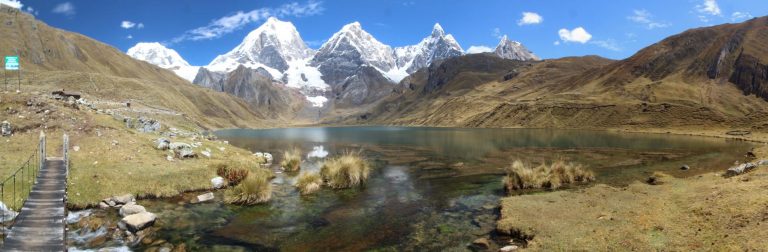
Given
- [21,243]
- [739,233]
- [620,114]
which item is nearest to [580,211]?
[739,233]

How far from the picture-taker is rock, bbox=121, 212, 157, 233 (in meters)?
21.9

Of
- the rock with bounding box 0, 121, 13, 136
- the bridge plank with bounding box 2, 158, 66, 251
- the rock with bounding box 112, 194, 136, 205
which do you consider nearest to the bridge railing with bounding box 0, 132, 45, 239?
the bridge plank with bounding box 2, 158, 66, 251

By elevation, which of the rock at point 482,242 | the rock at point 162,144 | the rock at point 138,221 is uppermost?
the rock at point 162,144

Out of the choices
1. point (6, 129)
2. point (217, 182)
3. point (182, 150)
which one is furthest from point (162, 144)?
point (6, 129)

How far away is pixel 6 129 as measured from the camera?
34.5 m

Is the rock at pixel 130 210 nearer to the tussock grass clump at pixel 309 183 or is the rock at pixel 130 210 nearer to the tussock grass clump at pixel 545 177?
the tussock grass clump at pixel 309 183

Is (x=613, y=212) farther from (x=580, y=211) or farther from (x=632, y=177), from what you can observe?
(x=632, y=177)

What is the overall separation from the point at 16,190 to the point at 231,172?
15110 mm

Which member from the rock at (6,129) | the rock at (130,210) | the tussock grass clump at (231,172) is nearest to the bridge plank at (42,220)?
Answer: the rock at (130,210)

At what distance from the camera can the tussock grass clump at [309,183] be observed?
112 ft

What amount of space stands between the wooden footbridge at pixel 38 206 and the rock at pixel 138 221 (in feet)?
8.82

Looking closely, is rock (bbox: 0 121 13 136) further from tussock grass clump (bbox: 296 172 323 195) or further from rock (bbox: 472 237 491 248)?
rock (bbox: 472 237 491 248)

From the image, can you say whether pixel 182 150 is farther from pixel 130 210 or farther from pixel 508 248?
pixel 508 248

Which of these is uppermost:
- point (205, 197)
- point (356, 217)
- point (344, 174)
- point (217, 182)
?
point (344, 174)
